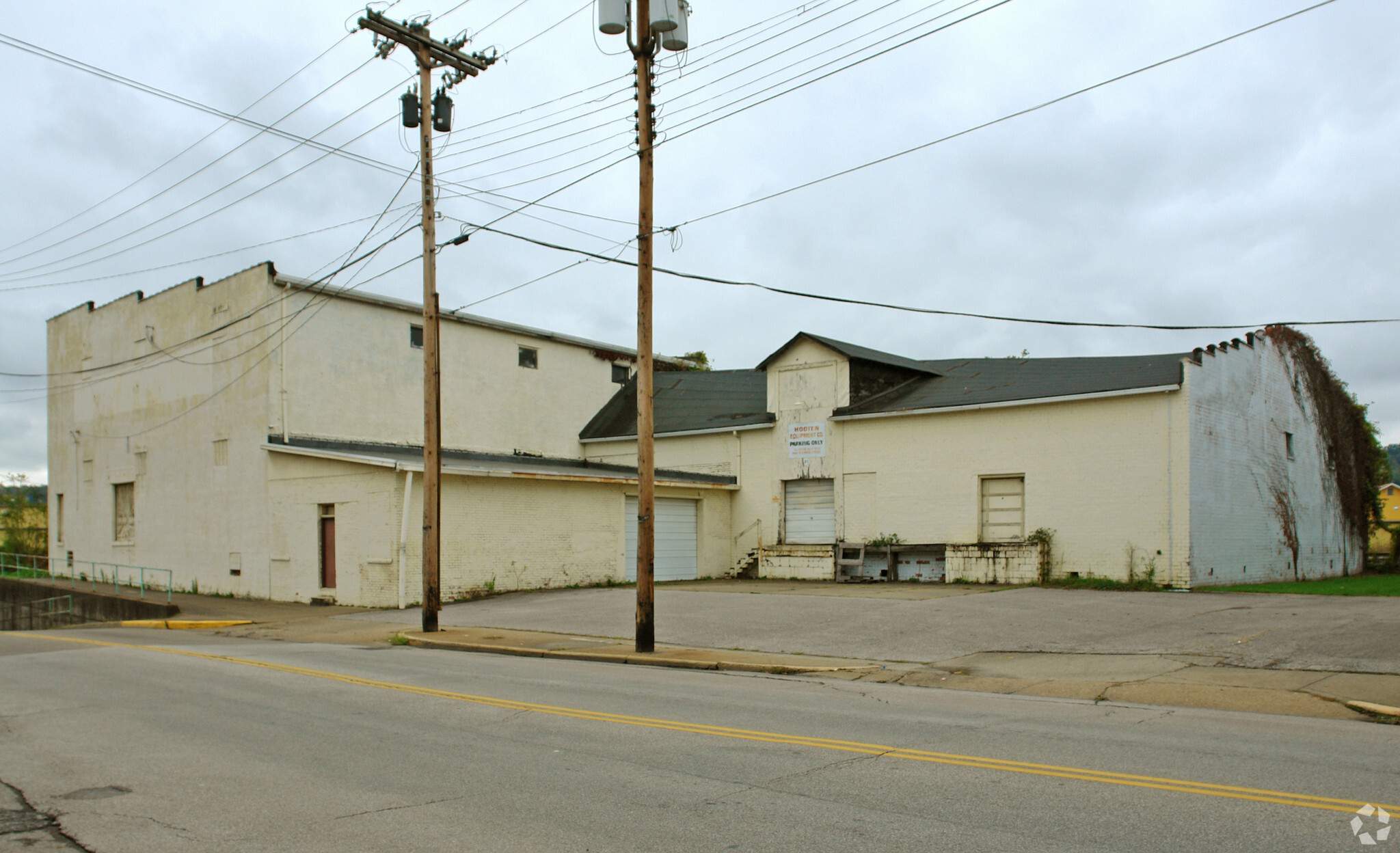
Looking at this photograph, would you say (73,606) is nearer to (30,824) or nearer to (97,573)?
(97,573)

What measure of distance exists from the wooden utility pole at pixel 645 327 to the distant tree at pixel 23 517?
40.5 m

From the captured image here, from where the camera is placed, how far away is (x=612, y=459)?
3491cm

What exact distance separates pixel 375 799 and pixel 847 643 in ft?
32.5

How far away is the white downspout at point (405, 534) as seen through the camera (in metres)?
22.3

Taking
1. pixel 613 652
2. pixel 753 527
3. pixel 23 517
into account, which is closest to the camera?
pixel 613 652

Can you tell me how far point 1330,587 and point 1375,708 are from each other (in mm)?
16188

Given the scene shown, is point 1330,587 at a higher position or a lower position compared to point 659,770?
lower

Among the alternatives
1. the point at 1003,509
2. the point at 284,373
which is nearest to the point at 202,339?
the point at 284,373

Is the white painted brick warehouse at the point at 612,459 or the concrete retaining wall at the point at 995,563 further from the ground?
the white painted brick warehouse at the point at 612,459

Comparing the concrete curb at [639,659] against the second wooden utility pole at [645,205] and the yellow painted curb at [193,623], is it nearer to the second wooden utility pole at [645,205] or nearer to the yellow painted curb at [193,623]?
the second wooden utility pole at [645,205]

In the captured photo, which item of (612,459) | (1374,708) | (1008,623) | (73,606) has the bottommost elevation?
(73,606)

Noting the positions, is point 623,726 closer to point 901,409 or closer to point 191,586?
point 901,409

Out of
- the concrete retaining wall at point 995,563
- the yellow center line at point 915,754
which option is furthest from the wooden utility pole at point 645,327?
the concrete retaining wall at point 995,563

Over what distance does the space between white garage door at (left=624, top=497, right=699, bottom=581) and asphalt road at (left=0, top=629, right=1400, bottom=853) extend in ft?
53.5
